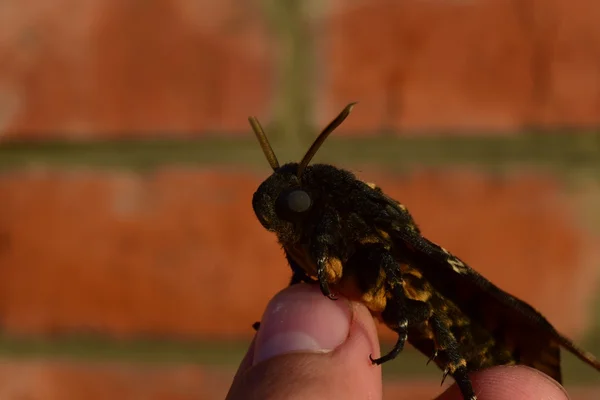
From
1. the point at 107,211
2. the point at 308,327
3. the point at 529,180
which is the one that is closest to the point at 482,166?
the point at 529,180

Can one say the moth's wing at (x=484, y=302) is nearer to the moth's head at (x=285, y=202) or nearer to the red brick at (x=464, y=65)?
the moth's head at (x=285, y=202)

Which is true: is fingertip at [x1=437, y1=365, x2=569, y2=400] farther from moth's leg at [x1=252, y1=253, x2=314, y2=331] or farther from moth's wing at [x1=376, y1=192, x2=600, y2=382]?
moth's leg at [x1=252, y1=253, x2=314, y2=331]

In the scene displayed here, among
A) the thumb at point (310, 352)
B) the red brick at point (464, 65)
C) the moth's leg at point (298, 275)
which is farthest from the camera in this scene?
the red brick at point (464, 65)

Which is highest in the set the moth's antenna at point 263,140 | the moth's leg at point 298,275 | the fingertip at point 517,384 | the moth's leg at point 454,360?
the moth's antenna at point 263,140

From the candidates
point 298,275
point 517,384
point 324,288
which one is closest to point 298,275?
point 298,275

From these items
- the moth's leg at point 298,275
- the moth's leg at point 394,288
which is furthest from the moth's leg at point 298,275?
the moth's leg at point 394,288

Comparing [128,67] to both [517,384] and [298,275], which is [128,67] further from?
[517,384]

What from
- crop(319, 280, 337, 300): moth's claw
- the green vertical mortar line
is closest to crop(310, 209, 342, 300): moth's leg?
crop(319, 280, 337, 300): moth's claw

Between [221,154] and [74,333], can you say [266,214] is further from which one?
[74,333]
